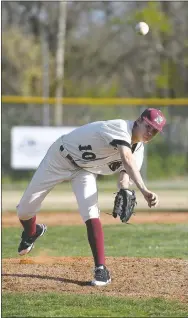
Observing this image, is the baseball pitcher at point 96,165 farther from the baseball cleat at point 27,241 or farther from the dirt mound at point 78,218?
the dirt mound at point 78,218

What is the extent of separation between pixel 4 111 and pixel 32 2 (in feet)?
41.1

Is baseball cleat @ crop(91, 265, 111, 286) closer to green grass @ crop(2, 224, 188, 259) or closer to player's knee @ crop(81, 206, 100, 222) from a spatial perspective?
player's knee @ crop(81, 206, 100, 222)

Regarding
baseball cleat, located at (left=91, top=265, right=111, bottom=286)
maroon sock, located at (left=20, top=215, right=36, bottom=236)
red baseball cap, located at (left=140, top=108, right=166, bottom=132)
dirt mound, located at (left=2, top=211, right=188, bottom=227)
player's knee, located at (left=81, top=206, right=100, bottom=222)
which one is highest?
red baseball cap, located at (left=140, top=108, right=166, bottom=132)

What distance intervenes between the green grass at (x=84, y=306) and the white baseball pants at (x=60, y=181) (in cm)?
85

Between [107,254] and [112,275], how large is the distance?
2.06 m

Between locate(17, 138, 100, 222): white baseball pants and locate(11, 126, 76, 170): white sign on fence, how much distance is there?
11.3 metres

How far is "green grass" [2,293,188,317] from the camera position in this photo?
5453 mm

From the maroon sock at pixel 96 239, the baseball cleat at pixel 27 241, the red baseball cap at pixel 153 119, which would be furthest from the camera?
the baseball cleat at pixel 27 241

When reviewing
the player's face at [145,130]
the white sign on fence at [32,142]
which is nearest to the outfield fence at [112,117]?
the white sign on fence at [32,142]

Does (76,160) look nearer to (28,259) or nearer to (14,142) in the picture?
(28,259)

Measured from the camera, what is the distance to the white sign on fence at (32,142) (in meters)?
18.1

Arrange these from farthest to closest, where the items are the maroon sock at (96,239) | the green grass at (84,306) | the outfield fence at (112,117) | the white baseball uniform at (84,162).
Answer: the outfield fence at (112,117)
the maroon sock at (96,239)
the white baseball uniform at (84,162)
the green grass at (84,306)

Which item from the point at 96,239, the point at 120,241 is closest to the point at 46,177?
the point at 96,239

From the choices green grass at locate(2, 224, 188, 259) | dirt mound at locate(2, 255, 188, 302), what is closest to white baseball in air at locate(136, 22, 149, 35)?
green grass at locate(2, 224, 188, 259)
